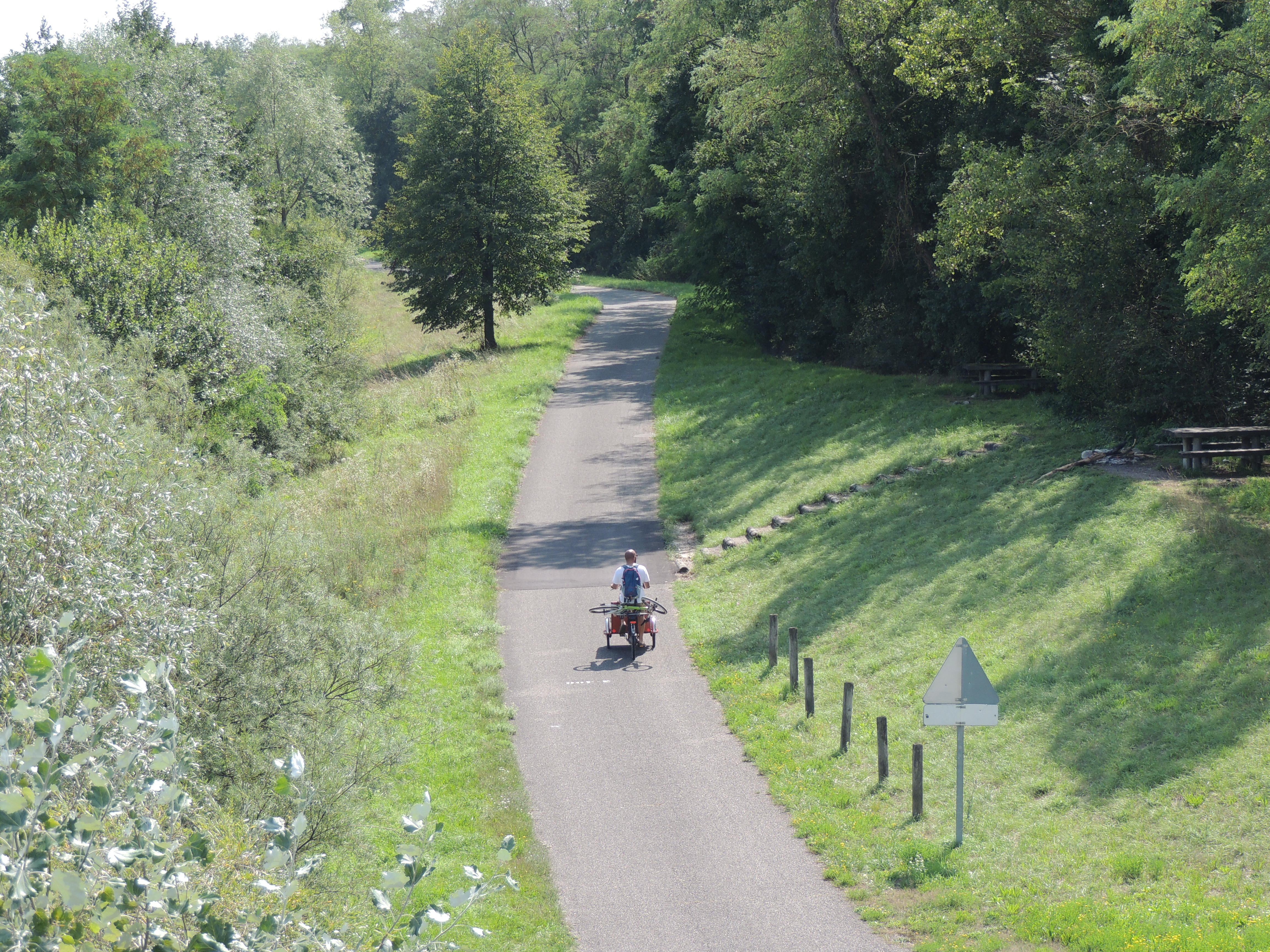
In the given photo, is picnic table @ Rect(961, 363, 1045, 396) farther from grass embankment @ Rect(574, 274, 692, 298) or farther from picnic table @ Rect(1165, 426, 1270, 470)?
grass embankment @ Rect(574, 274, 692, 298)

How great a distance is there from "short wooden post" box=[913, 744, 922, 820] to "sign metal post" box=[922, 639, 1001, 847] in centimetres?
77

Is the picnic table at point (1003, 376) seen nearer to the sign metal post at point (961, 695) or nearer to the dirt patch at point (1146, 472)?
the dirt patch at point (1146, 472)

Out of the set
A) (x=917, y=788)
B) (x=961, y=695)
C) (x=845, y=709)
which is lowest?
(x=917, y=788)

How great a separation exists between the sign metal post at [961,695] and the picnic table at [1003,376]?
18.1 meters

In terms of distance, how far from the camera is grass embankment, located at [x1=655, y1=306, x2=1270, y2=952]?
33.0ft

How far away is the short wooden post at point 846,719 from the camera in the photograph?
13.4 m

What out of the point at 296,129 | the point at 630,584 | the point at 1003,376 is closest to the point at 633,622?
the point at 630,584

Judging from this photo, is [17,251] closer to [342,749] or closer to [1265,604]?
[342,749]

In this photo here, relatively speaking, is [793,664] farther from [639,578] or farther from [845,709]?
[639,578]

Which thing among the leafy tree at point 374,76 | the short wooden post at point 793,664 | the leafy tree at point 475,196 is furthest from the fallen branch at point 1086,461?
the leafy tree at point 374,76

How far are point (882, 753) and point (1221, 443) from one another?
35.0ft

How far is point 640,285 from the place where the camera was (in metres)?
64.3

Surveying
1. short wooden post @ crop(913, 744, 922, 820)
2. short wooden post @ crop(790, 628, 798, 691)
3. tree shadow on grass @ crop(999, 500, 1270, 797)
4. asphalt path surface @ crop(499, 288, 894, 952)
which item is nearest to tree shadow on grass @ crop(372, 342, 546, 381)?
asphalt path surface @ crop(499, 288, 894, 952)

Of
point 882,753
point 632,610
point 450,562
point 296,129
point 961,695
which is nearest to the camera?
point 961,695
